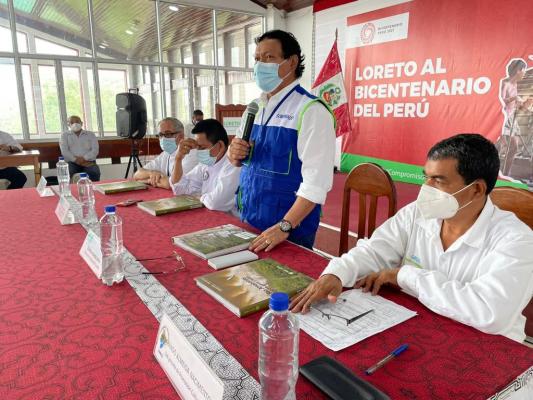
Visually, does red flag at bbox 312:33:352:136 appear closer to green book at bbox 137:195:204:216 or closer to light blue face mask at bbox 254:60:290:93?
green book at bbox 137:195:204:216

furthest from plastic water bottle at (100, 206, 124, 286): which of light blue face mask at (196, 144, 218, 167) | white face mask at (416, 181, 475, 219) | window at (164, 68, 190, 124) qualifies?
window at (164, 68, 190, 124)

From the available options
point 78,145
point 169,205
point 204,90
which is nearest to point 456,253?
point 169,205

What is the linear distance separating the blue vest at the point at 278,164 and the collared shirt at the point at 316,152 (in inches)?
1.5

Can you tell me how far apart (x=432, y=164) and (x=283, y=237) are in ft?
1.96

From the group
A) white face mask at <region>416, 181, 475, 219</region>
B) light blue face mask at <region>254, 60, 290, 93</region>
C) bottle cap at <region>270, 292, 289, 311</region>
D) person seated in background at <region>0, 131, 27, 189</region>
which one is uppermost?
light blue face mask at <region>254, 60, 290, 93</region>

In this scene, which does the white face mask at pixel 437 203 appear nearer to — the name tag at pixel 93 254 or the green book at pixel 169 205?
the name tag at pixel 93 254

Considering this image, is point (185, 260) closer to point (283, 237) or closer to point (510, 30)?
point (283, 237)

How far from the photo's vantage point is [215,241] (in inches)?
58.9

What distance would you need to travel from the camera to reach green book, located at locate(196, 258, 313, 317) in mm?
1011

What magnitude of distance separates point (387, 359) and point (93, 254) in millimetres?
989

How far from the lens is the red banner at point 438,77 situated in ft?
13.6

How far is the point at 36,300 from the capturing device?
1082 mm

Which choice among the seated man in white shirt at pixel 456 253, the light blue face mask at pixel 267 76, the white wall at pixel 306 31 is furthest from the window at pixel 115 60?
the seated man in white shirt at pixel 456 253

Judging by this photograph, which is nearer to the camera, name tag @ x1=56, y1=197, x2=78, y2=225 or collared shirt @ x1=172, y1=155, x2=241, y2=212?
name tag @ x1=56, y1=197, x2=78, y2=225
